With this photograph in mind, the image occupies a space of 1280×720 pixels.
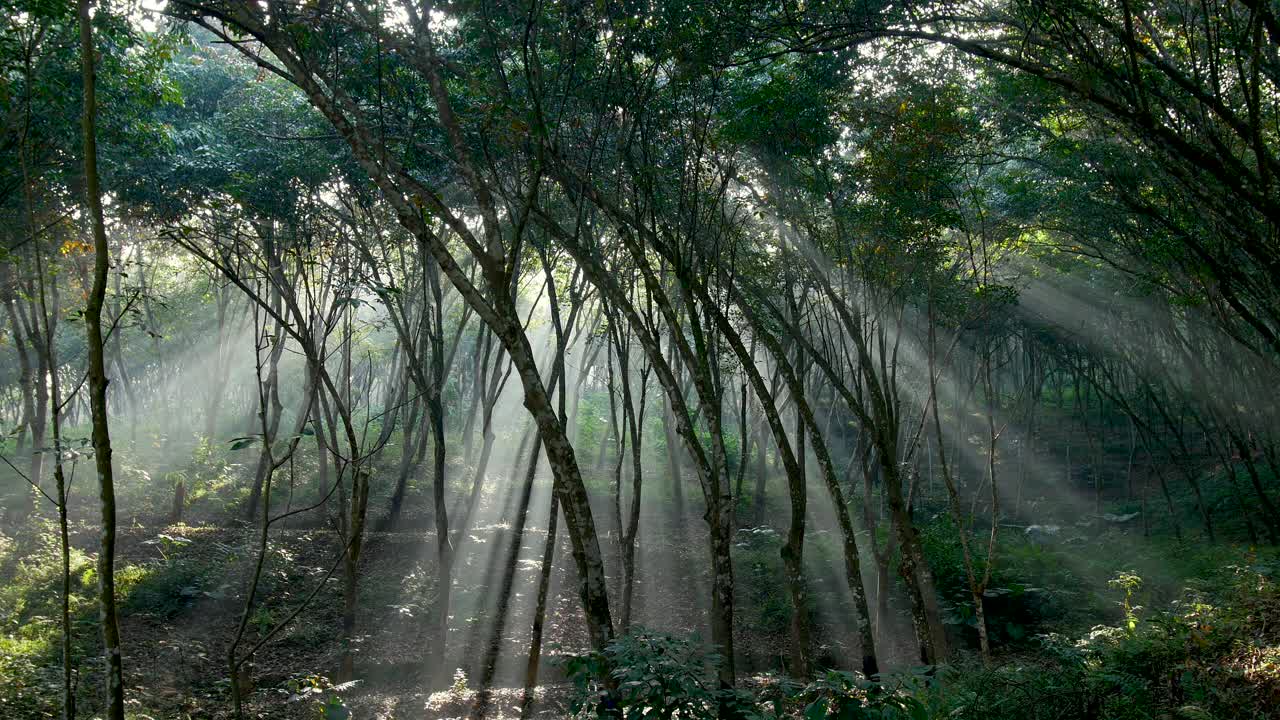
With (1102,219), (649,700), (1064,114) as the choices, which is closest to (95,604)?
(649,700)

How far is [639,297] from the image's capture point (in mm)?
11352

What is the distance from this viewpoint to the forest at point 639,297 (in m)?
5.11

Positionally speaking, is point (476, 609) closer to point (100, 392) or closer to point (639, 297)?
point (639, 297)

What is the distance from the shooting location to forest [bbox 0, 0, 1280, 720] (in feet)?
16.8

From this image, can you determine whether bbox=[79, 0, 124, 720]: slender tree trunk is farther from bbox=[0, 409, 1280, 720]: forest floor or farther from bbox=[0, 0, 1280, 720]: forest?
bbox=[0, 409, 1280, 720]: forest floor

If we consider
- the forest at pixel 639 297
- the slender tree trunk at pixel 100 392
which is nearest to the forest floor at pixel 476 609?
the forest at pixel 639 297

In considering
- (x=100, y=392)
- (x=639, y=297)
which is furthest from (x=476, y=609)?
(x=100, y=392)

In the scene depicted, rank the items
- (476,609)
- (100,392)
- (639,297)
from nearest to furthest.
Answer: (100,392) → (639,297) → (476,609)

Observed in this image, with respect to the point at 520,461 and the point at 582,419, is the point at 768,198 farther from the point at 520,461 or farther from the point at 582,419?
the point at 582,419

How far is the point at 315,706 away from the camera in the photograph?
7.73 m

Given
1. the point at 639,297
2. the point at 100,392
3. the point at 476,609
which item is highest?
the point at 639,297

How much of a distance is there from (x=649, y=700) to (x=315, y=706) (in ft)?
18.4

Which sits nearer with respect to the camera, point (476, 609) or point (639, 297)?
point (639, 297)

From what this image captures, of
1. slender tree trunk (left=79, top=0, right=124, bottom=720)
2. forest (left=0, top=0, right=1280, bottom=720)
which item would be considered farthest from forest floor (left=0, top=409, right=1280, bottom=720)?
slender tree trunk (left=79, top=0, right=124, bottom=720)
